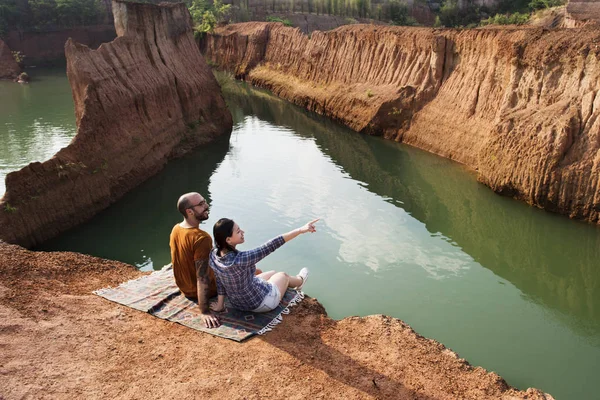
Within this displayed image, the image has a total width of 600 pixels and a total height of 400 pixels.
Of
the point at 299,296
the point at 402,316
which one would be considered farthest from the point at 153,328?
the point at 402,316

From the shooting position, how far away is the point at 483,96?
15539 millimetres

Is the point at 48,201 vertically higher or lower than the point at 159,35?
lower

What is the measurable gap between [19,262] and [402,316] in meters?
5.35

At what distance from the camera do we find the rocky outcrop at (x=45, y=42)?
37.2m

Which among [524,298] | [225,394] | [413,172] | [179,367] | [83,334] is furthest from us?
[413,172]

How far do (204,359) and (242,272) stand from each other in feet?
3.08

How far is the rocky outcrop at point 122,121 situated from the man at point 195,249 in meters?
4.47

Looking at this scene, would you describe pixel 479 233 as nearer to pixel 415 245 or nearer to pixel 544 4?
pixel 415 245

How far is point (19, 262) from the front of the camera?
7.36m

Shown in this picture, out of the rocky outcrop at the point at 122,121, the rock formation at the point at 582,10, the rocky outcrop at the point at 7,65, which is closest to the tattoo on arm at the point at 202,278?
the rocky outcrop at the point at 122,121

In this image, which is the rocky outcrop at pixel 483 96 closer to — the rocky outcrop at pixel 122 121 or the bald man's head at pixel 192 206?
the rocky outcrop at pixel 122 121

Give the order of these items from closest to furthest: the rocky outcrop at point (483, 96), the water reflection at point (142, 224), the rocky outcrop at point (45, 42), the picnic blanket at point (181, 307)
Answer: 1. the picnic blanket at point (181, 307)
2. the water reflection at point (142, 224)
3. the rocky outcrop at point (483, 96)
4. the rocky outcrop at point (45, 42)

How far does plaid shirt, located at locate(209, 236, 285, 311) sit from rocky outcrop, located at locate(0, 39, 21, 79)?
3051cm

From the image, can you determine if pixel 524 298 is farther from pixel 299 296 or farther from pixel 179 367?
pixel 179 367
